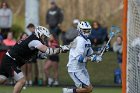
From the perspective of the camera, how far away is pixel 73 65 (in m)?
14.2

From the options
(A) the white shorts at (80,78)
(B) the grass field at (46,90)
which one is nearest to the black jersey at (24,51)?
(A) the white shorts at (80,78)

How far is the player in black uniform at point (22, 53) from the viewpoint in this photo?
13.8 meters

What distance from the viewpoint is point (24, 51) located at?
14.1 meters

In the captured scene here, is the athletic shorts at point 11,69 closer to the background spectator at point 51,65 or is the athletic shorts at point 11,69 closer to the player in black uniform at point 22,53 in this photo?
the player in black uniform at point 22,53

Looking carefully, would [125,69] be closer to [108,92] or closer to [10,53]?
[10,53]

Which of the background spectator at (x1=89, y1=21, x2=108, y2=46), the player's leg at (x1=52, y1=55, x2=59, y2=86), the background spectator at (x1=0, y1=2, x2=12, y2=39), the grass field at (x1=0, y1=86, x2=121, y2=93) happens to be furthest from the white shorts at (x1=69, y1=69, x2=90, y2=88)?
the background spectator at (x1=0, y1=2, x2=12, y2=39)

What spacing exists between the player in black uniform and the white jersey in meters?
0.29

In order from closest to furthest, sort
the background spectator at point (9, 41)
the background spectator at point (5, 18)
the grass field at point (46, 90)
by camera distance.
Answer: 1. the grass field at point (46, 90)
2. the background spectator at point (9, 41)
3. the background spectator at point (5, 18)

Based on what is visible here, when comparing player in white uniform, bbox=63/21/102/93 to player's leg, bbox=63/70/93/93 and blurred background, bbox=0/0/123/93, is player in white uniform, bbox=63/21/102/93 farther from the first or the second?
blurred background, bbox=0/0/123/93

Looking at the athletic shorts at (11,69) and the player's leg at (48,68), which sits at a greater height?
the athletic shorts at (11,69)

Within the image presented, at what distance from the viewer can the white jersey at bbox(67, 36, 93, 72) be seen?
1398 centimetres

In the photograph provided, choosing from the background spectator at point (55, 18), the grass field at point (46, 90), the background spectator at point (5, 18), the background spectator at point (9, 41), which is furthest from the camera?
the background spectator at point (55, 18)

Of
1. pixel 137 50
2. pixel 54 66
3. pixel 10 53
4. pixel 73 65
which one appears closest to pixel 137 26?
pixel 137 50

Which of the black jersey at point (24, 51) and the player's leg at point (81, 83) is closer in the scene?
the black jersey at point (24, 51)
